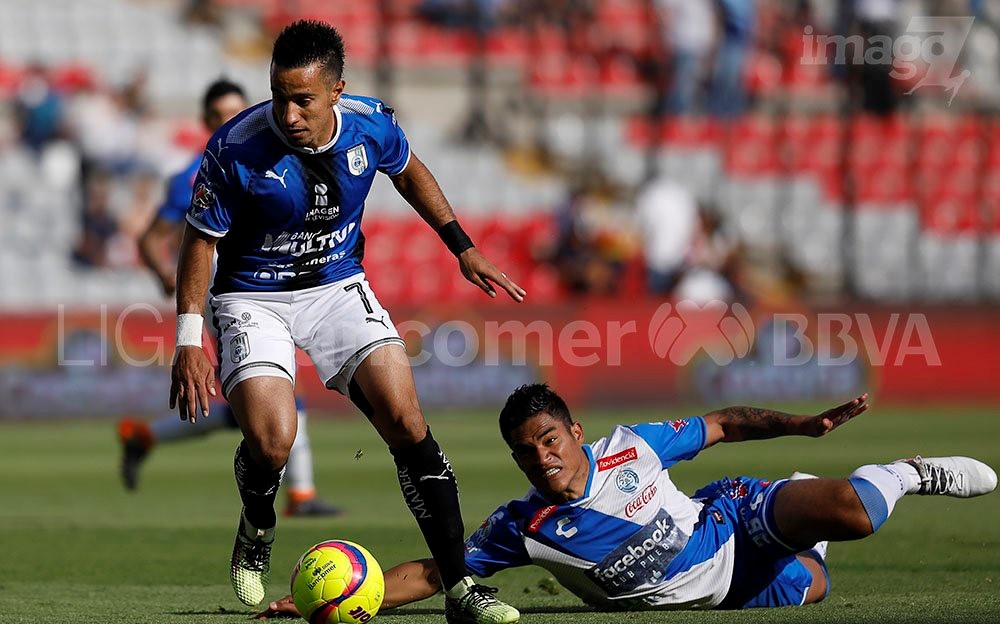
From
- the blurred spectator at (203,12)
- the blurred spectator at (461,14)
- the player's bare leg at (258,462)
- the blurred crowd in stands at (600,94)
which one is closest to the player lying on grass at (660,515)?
the player's bare leg at (258,462)

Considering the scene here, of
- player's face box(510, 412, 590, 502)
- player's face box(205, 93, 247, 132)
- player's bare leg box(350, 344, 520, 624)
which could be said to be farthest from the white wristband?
player's face box(205, 93, 247, 132)

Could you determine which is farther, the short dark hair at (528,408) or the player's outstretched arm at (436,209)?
the player's outstretched arm at (436,209)

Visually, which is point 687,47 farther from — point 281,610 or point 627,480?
point 281,610

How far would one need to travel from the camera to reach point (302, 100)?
17.8ft

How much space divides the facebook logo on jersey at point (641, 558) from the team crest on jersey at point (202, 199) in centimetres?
196

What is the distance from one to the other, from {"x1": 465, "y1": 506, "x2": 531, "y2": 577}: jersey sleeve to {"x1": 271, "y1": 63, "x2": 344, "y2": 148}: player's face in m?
1.59

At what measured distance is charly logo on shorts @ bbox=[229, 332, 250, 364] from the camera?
562cm

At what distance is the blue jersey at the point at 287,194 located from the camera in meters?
5.52

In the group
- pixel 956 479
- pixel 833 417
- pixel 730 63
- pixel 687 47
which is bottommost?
pixel 956 479

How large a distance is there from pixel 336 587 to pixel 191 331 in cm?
106

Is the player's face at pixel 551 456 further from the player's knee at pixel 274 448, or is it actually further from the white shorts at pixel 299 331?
the player's knee at pixel 274 448

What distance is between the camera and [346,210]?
575cm

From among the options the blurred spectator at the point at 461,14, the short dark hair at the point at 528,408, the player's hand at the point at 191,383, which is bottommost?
the short dark hair at the point at 528,408

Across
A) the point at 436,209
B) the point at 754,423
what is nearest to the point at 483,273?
the point at 436,209
